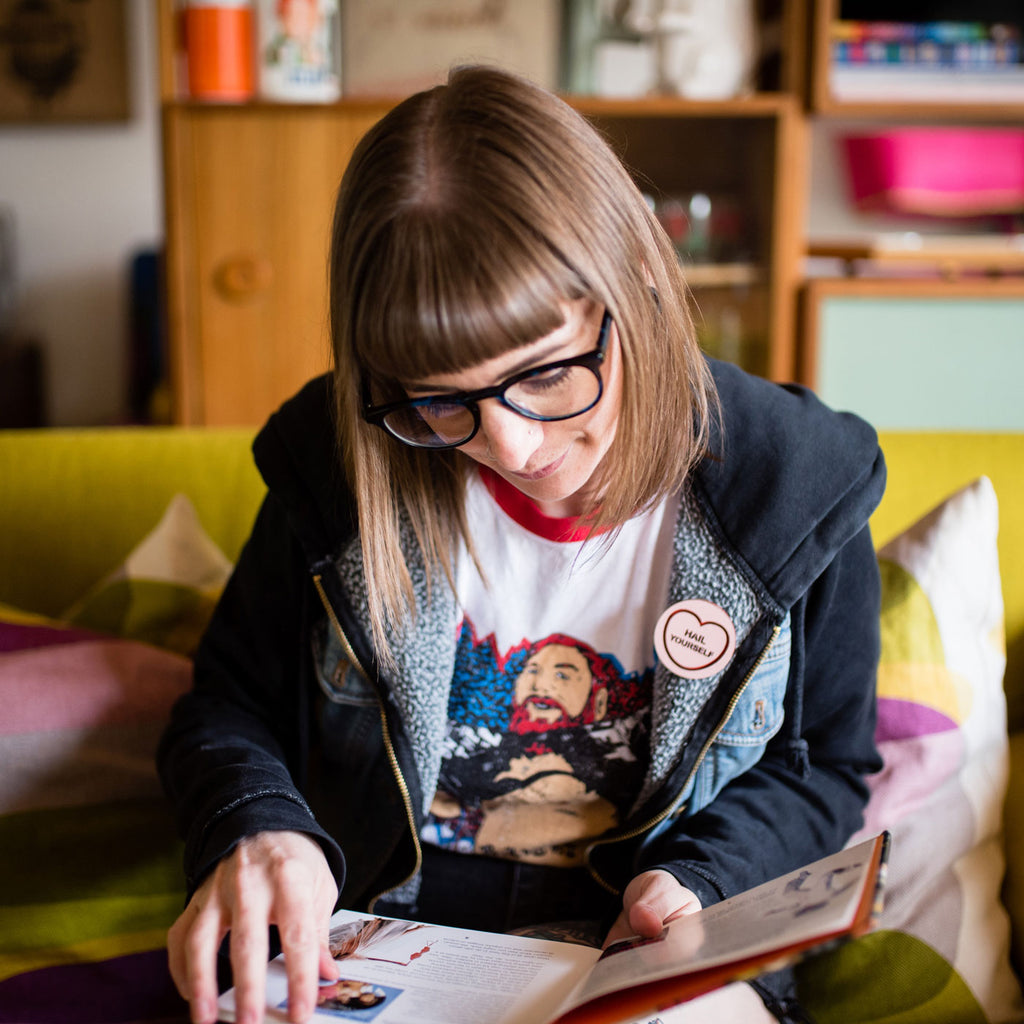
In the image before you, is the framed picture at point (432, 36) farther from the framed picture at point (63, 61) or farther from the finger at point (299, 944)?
the framed picture at point (63, 61)

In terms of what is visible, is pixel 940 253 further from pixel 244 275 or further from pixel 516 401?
pixel 516 401

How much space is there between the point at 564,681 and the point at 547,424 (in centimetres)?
27

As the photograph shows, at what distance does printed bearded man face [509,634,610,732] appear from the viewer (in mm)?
897

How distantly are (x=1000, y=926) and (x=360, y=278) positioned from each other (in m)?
0.82

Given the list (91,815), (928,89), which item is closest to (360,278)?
(91,815)

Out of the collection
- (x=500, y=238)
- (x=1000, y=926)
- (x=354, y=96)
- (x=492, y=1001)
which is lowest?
(x=1000, y=926)

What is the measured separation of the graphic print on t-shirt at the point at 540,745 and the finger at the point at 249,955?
272 millimetres

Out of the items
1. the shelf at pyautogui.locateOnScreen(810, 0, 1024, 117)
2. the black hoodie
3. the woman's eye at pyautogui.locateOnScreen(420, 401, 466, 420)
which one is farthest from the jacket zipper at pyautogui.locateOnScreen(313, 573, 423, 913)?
the shelf at pyautogui.locateOnScreen(810, 0, 1024, 117)

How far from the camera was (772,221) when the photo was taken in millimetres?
1909

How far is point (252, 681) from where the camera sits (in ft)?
3.15

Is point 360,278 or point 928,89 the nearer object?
point 360,278

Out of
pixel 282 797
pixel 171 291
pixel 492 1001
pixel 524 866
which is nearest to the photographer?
pixel 492 1001

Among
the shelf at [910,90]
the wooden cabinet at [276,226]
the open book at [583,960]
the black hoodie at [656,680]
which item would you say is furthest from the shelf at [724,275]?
the open book at [583,960]

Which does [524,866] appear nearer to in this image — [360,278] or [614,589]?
[614,589]
